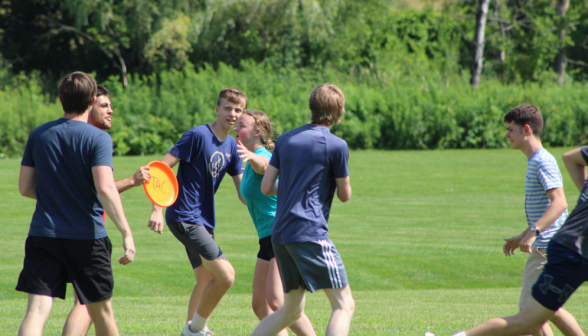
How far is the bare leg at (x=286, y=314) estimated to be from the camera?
4020 mm

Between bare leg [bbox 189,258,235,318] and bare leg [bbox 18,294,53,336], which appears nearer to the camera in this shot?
bare leg [bbox 18,294,53,336]

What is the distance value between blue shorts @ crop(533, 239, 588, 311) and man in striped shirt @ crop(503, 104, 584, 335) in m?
0.60

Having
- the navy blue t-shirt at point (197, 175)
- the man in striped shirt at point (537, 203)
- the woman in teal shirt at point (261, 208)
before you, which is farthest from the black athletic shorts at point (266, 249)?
the man in striped shirt at point (537, 203)

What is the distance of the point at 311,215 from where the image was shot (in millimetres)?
3893

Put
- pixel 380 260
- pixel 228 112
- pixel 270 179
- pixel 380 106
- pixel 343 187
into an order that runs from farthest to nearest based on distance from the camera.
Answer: pixel 380 106 → pixel 380 260 → pixel 228 112 → pixel 270 179 → pixel 343 187

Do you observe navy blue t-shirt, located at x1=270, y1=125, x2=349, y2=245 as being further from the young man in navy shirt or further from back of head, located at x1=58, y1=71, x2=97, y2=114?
back of head, located at x1=58, y1=71, x2=97, y2=114

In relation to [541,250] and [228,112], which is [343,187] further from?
[228,112]

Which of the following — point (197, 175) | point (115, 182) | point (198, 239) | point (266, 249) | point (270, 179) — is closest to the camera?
point (270, 179)

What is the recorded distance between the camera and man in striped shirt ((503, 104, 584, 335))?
4297 millimetres

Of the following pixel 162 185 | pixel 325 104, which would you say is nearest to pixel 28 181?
pixel 162 185

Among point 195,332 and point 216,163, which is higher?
point 216,163

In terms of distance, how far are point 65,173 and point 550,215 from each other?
3303mm

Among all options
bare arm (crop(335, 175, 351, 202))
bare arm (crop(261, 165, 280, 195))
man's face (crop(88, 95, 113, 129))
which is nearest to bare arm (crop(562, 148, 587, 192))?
bare arm (crop(335, 175, 351, 202))

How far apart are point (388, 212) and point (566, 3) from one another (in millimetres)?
36048
